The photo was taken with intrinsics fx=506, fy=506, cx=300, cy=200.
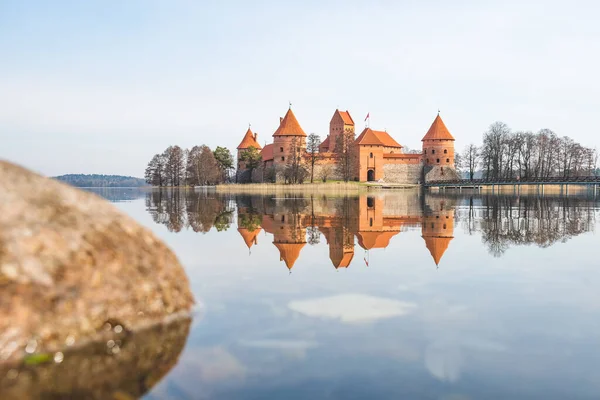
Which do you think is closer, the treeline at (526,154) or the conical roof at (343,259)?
the conical roof at (343,259)

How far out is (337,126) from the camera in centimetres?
8981

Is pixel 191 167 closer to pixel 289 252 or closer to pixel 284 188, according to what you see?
pixel 284 188

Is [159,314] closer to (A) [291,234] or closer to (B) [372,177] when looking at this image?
(A) [291,234]

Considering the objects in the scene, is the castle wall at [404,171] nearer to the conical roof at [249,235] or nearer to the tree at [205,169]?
the tree at [205,169]

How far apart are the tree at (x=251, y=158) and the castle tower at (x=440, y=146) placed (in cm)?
2891

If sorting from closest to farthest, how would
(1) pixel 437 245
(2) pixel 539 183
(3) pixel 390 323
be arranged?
(3) pixel 390 323 < (1) pixel 437 245 < (2) pixel 539 183

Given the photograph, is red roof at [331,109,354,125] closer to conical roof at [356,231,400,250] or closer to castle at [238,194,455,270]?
castle at [238,194,455,270]

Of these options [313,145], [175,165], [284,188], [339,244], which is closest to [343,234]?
[339,244]

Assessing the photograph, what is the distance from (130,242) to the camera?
17.6ft

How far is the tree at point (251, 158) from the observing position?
8719 cm

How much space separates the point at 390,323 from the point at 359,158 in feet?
254

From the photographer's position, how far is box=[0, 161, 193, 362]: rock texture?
430 centimetres

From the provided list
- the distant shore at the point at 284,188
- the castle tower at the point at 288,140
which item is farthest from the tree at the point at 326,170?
the distant shore at the point at 284,188

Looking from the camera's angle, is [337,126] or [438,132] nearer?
[438,132]
